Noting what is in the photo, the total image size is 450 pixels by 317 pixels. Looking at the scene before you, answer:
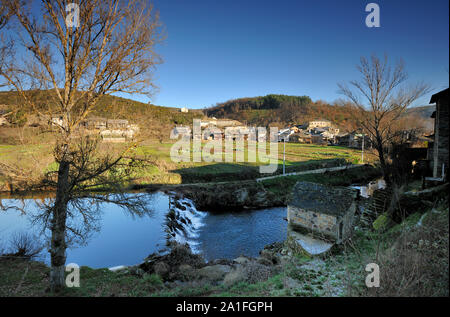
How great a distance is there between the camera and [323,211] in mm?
10195

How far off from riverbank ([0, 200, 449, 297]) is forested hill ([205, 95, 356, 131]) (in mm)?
75506

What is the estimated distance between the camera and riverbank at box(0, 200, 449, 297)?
16.0 ft

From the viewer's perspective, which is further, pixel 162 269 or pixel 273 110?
pixel 273 110

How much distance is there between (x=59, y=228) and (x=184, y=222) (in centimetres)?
1149

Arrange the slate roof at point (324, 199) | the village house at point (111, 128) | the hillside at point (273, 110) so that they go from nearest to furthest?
the village house at point (111, 128), the slate roof at point (324, 199), the hillside at point (273, 110)

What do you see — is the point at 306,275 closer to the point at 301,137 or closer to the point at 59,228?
the point at 59,228

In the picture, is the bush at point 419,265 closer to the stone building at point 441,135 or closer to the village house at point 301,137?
the stone building at point 441,135

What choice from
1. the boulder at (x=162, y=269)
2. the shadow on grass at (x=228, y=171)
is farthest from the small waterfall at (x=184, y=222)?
the shadow on grass at (x=228, y=171)

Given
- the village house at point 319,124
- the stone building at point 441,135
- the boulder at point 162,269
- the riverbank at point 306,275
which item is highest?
the village house at point 319,124

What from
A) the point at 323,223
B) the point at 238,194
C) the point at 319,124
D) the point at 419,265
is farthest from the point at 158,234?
the point at 319,124

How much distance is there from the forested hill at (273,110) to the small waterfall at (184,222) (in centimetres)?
6695

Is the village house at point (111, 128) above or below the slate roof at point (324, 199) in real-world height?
above

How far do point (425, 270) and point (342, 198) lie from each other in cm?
567

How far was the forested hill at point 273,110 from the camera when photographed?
3583 inches
